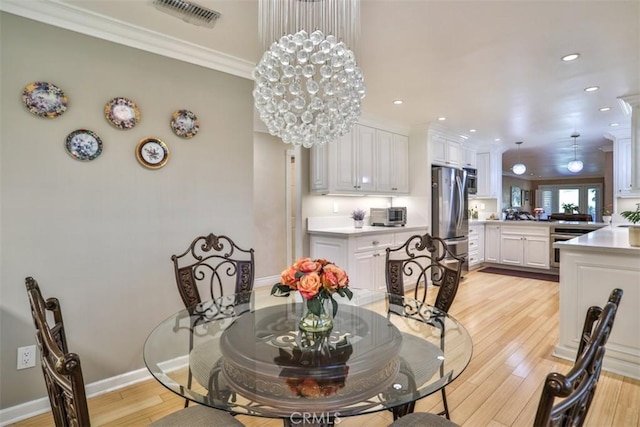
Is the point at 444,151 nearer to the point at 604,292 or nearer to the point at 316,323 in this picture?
the point at 604,292

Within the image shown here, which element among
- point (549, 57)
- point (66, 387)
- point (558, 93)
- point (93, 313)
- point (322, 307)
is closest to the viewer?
point (66, 387)

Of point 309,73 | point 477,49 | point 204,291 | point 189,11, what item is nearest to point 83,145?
point 189,11

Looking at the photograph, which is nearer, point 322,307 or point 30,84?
point 322,307

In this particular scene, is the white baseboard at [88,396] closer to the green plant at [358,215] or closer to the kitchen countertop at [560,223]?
the green plant at [358,215]

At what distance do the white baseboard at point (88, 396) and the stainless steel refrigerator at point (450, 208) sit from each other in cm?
406

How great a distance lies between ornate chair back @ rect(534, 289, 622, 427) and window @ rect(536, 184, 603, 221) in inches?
535

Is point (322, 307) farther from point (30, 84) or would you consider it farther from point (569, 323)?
point (569, 323)

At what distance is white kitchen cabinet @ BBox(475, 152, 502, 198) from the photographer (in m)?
6.57

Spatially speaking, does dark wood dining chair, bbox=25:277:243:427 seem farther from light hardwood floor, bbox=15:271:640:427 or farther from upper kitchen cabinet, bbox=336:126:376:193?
upper kitchen cabinet, bbox=336:126:376:193

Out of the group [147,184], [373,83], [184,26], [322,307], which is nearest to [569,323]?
[322,307]

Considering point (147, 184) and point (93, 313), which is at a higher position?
point (147, 184)

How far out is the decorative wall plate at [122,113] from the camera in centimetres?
217

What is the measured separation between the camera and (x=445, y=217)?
498 centimetres

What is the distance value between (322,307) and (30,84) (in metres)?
2.15
